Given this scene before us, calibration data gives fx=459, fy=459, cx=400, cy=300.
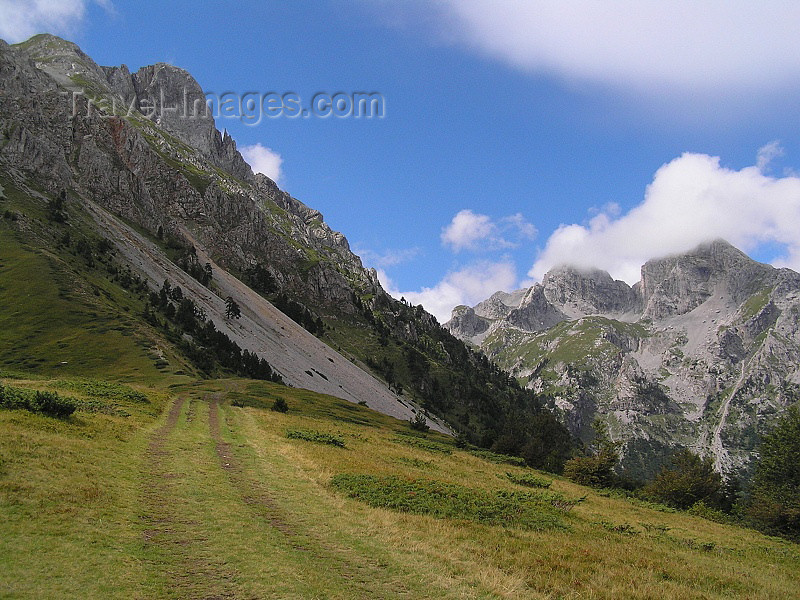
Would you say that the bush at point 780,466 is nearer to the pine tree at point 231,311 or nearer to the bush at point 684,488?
the bush at point 684,488

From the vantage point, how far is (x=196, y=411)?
47406mm

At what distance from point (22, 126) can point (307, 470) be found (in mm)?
227545

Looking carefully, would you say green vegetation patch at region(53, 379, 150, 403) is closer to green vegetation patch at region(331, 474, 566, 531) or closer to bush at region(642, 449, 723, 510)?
green vegetation patch at region(331, 474, 566, 531)

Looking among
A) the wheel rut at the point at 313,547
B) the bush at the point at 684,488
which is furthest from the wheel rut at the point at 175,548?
the bush at the point at 684,488

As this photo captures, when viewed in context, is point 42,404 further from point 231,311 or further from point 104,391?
point 231,311

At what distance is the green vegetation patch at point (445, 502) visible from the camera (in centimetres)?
2119

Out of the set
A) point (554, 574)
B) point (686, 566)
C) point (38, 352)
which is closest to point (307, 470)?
point (554, 574)

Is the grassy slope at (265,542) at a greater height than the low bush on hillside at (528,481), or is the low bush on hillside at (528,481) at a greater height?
A: the grassy slope at (265,542)

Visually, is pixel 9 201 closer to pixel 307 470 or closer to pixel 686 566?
pixel 307 470

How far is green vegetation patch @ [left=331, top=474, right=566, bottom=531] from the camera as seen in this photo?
834 inches

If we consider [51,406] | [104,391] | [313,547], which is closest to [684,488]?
[313,547]

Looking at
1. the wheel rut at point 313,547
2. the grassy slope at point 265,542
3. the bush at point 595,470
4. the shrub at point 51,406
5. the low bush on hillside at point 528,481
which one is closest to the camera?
the grassy slope at point 265,542

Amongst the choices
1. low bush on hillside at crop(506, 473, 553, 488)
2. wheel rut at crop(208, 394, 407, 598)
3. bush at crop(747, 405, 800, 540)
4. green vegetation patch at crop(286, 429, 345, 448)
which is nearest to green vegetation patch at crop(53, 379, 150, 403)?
green vegetation patch at crop(286, 429, 345, 448)

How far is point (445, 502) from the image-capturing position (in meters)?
23.0
